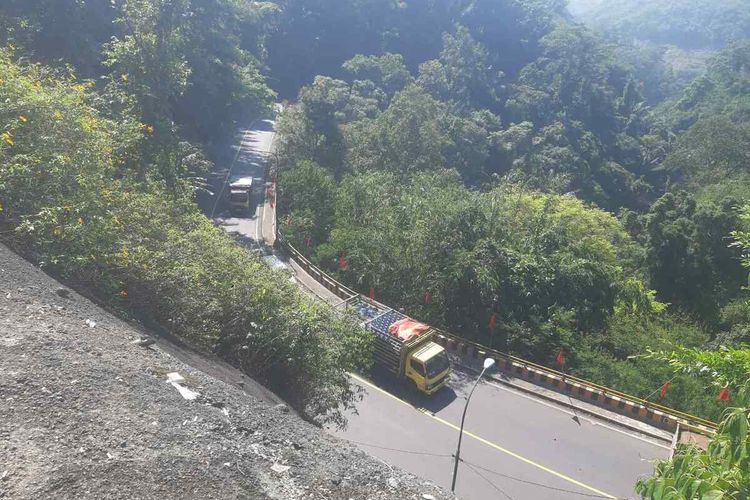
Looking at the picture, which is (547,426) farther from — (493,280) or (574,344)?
(493,280)

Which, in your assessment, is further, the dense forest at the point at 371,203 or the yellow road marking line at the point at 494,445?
the yellow road marking line at the point at 494,445

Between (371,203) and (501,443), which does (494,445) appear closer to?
(501,443)

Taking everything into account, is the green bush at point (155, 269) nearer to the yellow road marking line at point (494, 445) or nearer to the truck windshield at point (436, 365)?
the truck windshield at point (436, 365)

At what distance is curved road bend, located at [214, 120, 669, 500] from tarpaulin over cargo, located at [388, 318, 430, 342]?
1488 mm

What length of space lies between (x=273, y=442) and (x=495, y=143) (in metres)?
46.7

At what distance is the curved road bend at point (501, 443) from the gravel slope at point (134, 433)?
4848mm

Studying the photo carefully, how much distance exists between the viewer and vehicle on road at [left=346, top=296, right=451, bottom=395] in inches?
630

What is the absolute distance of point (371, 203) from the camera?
27875 millimetres

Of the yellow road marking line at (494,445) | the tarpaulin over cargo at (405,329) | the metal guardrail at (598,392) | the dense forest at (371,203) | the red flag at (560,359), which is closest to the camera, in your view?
the dense forest at (371,203)

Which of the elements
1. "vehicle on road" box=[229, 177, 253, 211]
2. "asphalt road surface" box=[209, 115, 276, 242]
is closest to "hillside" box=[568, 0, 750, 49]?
"asphalt road surface" box=[209, 115, 276, 242]

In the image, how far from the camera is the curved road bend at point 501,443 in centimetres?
1301

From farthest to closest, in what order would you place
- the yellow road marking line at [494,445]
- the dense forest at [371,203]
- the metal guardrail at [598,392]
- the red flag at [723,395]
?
the metal guardrail at [598,392] → the red flag at [723,395] → the yellow road marking line at [494,445] → the dense forest at [371,203]

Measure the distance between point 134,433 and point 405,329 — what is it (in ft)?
35.8

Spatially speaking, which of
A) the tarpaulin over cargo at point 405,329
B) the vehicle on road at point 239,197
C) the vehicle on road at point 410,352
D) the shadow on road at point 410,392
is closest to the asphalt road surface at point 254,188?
the vehicle on road at point 239,197
